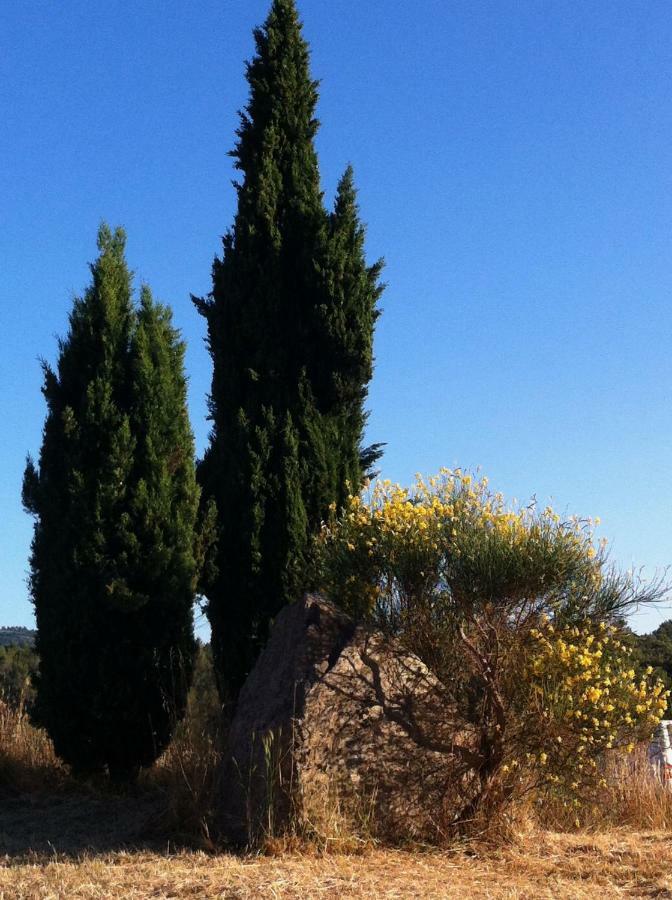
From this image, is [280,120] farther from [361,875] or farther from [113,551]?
[361,875]

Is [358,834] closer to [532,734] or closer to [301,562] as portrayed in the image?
[532,734]

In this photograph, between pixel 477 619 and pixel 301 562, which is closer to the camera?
pixel 477 619

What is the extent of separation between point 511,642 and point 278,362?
5186 mm

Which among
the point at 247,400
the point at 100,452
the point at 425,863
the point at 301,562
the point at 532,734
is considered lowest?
the point at 425,863

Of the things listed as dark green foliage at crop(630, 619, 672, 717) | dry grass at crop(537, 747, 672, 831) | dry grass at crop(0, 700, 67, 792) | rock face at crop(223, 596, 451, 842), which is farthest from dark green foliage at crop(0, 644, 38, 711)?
dark green foliage at crop(630, 619, 672, 717)

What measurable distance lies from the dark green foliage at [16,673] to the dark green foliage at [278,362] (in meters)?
3.40

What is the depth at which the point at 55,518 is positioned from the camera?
9.71m

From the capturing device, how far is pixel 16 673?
65.7 ft

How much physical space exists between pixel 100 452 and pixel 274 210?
390 cm

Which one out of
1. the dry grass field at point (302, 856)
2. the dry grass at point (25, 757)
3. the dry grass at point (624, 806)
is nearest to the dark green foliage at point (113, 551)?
the dry grass at point (25, 757)

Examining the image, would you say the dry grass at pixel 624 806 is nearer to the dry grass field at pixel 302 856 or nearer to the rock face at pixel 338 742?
the dry grass field at pixel 302 856

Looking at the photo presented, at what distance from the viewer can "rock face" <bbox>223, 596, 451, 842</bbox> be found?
636 cm

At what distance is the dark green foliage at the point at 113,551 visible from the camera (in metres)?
9.27

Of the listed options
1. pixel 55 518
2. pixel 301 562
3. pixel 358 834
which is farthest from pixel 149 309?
pixel 358 834
